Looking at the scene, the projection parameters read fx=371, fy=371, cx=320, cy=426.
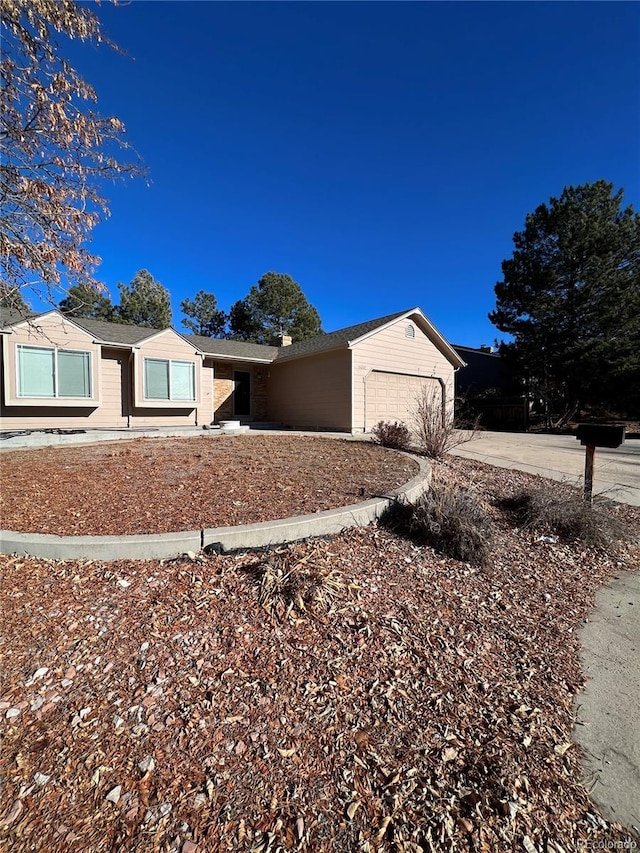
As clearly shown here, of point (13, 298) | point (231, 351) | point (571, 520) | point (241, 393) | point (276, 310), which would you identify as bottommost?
point (571, 520)

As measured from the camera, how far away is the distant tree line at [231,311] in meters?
29.7

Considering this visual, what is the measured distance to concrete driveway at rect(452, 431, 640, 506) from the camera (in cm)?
613

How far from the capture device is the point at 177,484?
4.50 m

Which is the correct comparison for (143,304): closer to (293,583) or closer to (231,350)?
(231,350)

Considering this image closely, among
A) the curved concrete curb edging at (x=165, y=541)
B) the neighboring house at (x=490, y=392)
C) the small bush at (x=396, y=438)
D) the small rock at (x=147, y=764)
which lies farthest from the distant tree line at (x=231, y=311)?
the small rock at (x=147, y=764)

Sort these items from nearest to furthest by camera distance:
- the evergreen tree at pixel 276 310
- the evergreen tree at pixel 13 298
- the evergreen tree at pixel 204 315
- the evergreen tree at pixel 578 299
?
the evergreen tree at pixel 13 298 → the evergreen tree at pixel 578 299 → the evergreen tree at pixel 276 310 → the evergreen tree at pixel 204 315

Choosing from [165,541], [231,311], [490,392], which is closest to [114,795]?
[165,541]

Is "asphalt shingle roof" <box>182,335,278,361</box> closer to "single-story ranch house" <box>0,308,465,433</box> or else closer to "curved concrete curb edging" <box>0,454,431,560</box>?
"single-story ranch house" <box>0,308,465,433</box>

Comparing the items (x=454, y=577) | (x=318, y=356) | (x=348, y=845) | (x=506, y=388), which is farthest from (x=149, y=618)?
(x=506, y=388)

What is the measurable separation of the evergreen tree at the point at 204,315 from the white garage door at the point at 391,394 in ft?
86.4

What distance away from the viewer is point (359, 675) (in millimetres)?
2061

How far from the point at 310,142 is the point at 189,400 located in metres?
8.63

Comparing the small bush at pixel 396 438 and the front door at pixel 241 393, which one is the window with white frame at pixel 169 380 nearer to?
the front door at pixel 241 393

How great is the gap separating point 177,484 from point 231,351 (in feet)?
35.9
